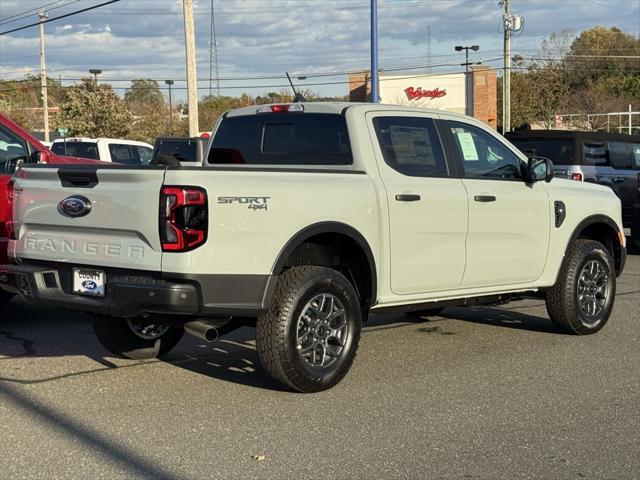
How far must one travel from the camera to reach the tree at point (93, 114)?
4772cm

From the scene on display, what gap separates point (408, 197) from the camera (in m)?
6.05

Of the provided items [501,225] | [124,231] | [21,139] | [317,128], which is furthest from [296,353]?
[21,139]

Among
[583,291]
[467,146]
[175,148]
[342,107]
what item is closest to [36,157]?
[342,107]

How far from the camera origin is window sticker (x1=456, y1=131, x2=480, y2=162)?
677 cm

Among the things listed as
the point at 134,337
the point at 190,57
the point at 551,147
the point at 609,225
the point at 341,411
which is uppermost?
the point at 190,57

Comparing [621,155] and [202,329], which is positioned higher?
[621,155]

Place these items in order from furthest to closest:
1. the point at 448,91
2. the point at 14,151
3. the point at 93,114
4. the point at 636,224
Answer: the point at 448,91 → the point at 93,114 → the point at 636,224 → the point at 14,151

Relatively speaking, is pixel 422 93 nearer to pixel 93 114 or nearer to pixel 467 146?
pixel 93 114

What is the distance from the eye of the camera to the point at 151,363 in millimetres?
6500

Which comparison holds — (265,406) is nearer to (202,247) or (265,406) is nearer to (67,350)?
(202,247)

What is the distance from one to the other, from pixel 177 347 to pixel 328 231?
226 cm

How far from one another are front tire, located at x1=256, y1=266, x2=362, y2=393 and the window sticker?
1.76m

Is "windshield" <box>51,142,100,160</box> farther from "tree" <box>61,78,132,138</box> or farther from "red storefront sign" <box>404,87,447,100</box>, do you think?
"red storefront sign" <box>404,87,447,100</box>

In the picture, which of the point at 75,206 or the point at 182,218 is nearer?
the point at 182,218
